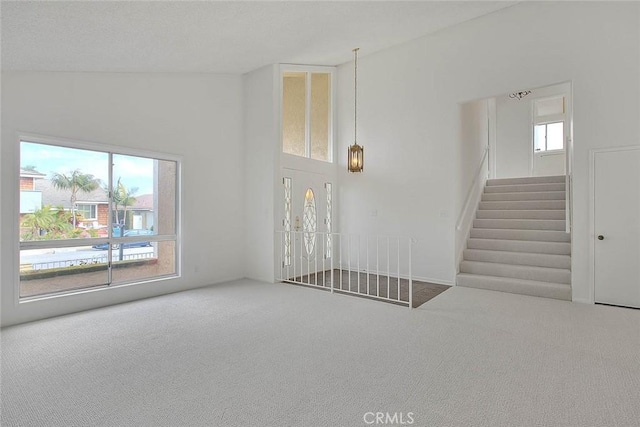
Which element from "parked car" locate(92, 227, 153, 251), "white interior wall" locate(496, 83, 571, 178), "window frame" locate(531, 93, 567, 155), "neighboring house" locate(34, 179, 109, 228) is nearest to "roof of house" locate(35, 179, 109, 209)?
"neighboring house" locate(34, 179, 109, 228)

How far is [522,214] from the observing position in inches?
233

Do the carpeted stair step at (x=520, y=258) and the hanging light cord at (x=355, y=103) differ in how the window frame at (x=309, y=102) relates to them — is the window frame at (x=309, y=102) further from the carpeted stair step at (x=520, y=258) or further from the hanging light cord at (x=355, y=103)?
the carpeted stair step at (x=520, y=258)

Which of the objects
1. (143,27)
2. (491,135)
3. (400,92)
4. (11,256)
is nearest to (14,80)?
(143,27)

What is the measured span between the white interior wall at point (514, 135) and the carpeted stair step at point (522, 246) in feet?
11.0

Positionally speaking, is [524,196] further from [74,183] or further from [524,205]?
[74,183]

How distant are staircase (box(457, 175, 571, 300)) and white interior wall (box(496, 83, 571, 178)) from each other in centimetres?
145

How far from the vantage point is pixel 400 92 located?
584 centimetres

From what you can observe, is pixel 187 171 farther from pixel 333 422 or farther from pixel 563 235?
pixel 563 235

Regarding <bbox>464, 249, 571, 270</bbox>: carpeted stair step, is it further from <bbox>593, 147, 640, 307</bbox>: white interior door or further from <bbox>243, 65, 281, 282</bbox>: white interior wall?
<bbox>243, 65, 281, 282</bbox>: white interior wall

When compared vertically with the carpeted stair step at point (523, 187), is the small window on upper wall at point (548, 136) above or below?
above

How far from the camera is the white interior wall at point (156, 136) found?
11.1 ft

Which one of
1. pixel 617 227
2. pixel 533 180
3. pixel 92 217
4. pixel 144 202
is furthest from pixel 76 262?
pixel 533 180

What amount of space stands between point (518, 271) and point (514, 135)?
4.59 m

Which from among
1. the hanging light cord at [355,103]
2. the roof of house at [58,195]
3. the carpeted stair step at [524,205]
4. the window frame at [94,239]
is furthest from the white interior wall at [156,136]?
the carpeted stair step at [524,205]
